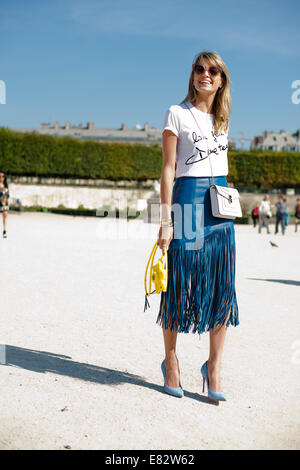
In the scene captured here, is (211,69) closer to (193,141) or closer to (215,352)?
(193,141)

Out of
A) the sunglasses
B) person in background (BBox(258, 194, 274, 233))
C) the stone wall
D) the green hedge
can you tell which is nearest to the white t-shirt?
the sunglasses

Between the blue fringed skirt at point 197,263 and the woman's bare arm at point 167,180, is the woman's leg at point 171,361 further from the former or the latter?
the woman's bare arm at point 167,180

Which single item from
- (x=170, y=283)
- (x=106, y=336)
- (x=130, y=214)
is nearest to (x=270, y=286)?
(x=106, y=336)

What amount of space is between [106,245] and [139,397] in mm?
10217

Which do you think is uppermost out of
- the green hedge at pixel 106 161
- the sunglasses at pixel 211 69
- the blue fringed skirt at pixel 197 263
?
the green hedge at pixel 106 161

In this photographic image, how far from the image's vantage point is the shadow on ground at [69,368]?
3.61 m

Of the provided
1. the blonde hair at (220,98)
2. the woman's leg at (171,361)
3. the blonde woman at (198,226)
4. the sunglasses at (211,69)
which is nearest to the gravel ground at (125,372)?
the woman's leg at (171,361)

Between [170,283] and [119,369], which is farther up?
[170,283]

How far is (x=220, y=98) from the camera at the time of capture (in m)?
3.39

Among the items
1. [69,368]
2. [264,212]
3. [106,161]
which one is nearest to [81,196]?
[106,161]

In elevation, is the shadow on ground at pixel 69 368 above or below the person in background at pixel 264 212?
below

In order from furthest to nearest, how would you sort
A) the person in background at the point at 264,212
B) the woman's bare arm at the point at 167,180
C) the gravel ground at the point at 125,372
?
the person in background at the point at 264,212 < the woman's bare arm at the point at 167,180 < the gravel ground at the point at 125,372

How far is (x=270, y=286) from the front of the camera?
791 cm
